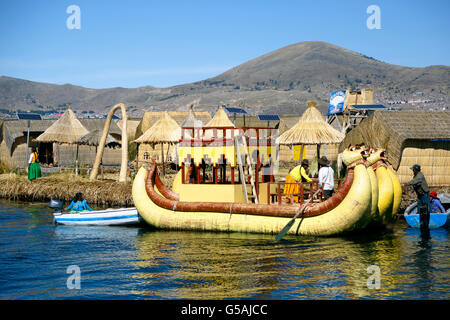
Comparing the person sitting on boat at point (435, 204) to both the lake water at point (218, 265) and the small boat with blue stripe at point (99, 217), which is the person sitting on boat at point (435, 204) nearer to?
the lake water at point (218, 265)

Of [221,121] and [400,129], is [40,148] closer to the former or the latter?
[221,121]

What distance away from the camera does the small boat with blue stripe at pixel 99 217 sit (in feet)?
60.3

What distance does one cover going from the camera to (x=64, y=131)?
32.2 meters

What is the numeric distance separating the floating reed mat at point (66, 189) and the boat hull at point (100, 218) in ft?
16.2

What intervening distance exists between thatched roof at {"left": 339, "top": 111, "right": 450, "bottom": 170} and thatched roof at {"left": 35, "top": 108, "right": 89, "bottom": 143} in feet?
55.5

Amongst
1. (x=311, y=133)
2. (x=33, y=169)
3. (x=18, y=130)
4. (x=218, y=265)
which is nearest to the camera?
(x=218, y=265)

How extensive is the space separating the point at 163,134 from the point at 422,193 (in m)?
16.1

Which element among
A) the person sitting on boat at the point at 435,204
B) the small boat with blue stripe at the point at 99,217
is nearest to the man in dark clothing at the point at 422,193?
the person sitting on boat at the point at 435,204

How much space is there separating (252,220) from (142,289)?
19.1 ft

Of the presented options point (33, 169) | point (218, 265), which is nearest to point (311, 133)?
point (218, 265)

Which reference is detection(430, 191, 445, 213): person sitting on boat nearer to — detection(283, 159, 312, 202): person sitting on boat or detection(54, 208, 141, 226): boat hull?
detection(283, 159, 312, 202): person sitting on boat

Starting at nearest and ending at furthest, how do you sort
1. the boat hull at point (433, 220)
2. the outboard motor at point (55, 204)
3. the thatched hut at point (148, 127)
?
the boat hull at point (433, 220)
the outboard motor at point (55, 204)
the thatched hut at point (148, 127)

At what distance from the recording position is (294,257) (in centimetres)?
1327

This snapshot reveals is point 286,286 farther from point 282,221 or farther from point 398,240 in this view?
point 398,240
